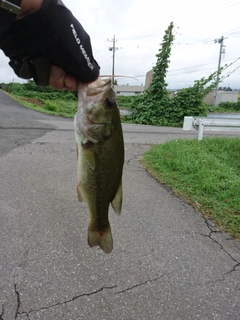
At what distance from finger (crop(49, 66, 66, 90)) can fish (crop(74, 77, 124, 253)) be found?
11 cm

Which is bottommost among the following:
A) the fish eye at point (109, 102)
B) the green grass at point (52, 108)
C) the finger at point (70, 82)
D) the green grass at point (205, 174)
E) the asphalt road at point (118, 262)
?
the asphalt road at point (118, 262)

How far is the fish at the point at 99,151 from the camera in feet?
4.34

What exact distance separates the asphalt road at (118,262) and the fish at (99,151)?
2.72ft

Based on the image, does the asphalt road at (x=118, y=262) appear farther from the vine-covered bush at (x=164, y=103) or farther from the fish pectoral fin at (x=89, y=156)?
the vine-covered bush at (x=164, y=103)

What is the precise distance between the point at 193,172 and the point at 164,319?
10.0 ft

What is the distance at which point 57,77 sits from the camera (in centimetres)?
135

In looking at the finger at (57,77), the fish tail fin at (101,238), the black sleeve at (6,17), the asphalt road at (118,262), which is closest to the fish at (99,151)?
the fish tail fin at (101,238)

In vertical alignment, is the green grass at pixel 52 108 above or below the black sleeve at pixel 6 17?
below

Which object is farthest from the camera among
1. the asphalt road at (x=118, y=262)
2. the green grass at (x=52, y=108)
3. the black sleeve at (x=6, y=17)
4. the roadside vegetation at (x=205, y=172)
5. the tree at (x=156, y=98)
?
the green grass at (x=52, y=108)

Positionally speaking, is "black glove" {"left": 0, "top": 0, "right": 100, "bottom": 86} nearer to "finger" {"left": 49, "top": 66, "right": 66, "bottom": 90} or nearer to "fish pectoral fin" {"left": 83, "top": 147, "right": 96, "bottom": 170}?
"finger" {"left": 49, "top": 66, "right": 66, "bottom": 90}

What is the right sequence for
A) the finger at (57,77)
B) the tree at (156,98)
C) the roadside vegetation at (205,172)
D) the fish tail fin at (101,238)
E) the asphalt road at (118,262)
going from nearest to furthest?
1. the finger at (57,77)
2. the fish tail fin at (101,238)
3. the asphalt road at (118,262)
4. the roadside vegetation at (205,172)
5. the tree at (156,98)

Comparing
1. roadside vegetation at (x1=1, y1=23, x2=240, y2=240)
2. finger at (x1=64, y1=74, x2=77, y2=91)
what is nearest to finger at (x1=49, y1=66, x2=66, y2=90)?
finger at (x1=64, y1=74, x2=77, y2=91)

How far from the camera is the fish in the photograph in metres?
1.32

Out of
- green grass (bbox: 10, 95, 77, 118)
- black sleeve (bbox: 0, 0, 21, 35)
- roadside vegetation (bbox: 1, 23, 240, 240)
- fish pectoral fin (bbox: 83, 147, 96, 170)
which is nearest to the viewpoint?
black sleeve (bbox: 0, 0, 21, 35)
